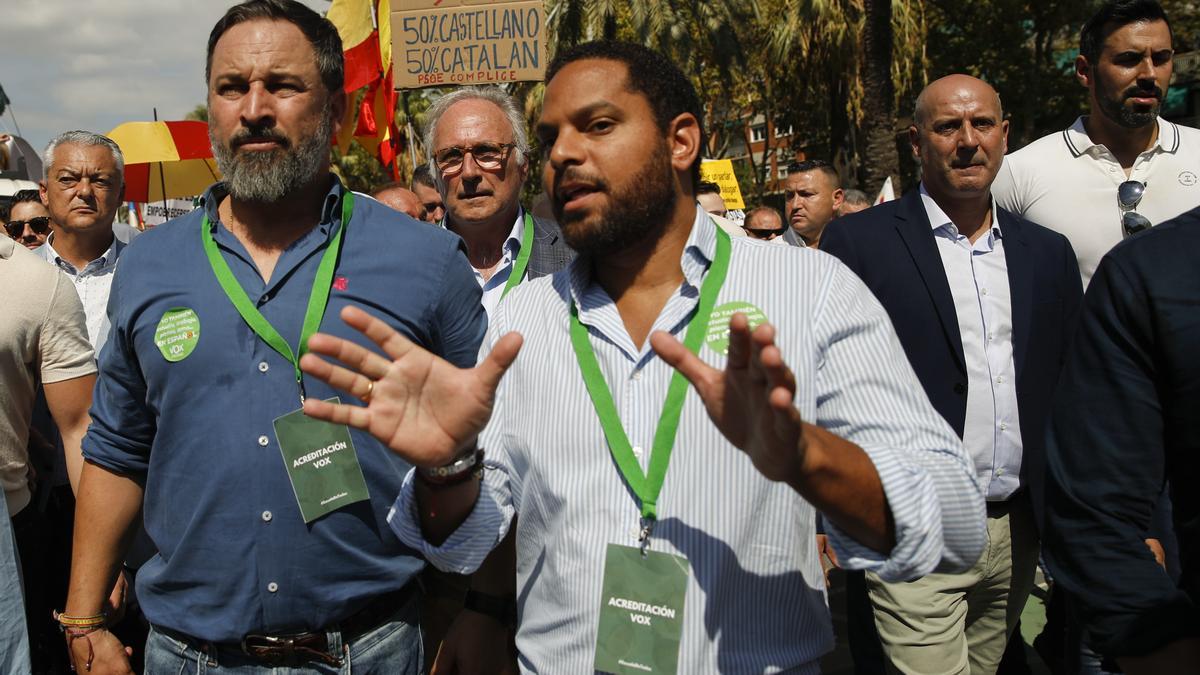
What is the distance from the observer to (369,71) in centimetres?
942

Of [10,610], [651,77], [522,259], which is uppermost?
[651,77]

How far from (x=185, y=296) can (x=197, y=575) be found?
66cm

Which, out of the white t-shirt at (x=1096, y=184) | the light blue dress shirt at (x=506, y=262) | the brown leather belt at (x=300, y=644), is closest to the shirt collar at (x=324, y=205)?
the brown leather belt at (x=300, y=644)

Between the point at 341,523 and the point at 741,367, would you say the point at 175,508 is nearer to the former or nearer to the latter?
the point at 341,523

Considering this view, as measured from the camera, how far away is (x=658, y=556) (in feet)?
6.26

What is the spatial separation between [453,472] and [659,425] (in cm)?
41

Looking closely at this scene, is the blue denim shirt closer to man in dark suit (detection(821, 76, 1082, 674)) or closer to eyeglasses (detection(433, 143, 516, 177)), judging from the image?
eyeglasses (detection(433, 143, 516, 177))

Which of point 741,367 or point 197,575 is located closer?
point 741,367

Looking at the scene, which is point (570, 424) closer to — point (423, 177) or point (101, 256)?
point (101, 256)

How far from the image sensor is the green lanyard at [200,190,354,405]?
7.66 ft

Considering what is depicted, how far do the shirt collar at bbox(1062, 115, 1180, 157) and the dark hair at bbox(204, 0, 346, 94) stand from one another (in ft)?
9.22

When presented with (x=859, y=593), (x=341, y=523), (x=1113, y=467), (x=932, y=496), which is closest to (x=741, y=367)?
(x=932, y=496)

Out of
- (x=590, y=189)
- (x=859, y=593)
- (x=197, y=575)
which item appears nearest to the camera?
(x=590, y=189)

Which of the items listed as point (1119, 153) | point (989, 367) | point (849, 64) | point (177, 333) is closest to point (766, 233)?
point (1119, 153)
